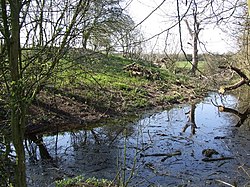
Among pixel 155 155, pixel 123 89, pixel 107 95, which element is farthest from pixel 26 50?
pixel 123 89

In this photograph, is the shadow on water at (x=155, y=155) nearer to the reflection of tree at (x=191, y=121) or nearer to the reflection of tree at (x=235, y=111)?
the reflection of tree at (x=191, y=121)

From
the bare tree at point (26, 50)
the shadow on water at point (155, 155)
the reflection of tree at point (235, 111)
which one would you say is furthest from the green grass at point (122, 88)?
the bare tree at point (26, 50)


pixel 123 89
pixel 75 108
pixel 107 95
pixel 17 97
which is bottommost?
pixel 75 108

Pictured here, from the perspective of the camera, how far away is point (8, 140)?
2.98 metres

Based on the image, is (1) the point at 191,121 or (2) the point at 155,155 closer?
(2) the point at 155,155

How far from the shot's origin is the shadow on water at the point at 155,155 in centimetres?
608

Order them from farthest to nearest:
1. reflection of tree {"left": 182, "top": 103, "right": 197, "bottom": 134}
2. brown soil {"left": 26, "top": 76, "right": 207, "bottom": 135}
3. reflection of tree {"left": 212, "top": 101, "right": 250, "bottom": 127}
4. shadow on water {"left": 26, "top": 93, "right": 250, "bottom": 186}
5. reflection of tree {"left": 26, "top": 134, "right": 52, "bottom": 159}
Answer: reflection of tree {"left": 182, "top": 103, "right": 197, "bottom": 134} < brown soil {"left": 26, "top": 76, "right": 207, "bottom": 135} < reflection of tree {"left": 212, "top": 101, "right": 250, "bottom": 127} < reflection of tree {"left": 26, "top": 134, "right": 52, "bottom": 159} < shadow on water {"left": 26, "top": 93, "right": 250, "bottom": 186}

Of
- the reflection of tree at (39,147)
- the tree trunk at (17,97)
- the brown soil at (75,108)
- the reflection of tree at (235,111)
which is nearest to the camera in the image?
the tree trunk at (17,97)

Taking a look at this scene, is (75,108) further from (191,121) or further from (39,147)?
(191,121)

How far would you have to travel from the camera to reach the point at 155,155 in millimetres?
7480

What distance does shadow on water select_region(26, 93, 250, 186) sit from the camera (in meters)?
6.08

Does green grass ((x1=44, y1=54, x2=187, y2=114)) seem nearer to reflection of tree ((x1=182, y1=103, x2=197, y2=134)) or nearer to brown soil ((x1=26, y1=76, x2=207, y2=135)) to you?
brown soil ((x1=26, y1=76, x2=207, y2=135))

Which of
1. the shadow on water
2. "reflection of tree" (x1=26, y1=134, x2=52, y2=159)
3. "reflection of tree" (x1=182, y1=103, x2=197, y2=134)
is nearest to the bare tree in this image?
the shadow on water

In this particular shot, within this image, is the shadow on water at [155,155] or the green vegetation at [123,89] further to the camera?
the green vegetation at [123,89]
